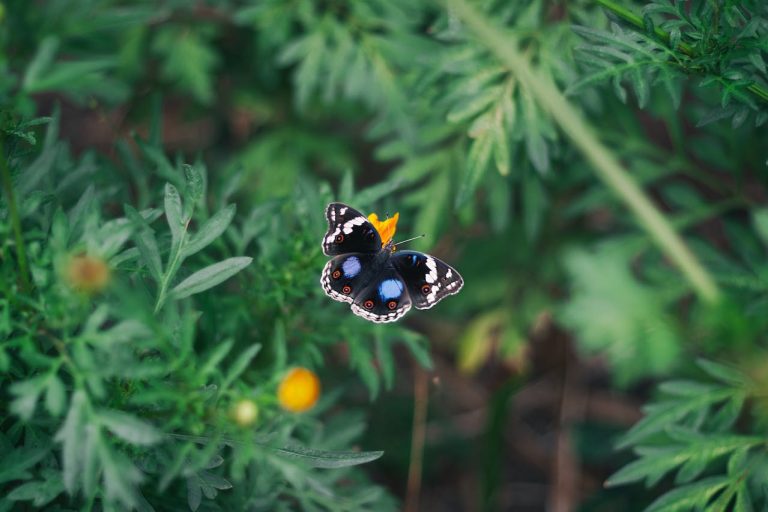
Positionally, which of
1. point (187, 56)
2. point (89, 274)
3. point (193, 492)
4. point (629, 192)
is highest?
point (629, 192)

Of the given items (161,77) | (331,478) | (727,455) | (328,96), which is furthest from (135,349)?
(161,77)

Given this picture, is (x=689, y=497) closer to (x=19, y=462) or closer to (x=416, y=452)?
(x=416, y=452)

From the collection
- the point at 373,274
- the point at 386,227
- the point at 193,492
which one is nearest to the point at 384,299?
the point at 373,274

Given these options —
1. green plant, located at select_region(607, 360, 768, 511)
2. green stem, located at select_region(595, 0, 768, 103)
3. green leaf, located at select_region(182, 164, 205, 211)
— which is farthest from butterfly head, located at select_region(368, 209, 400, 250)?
green plant, located at select_region(607, 360, 768, 511)

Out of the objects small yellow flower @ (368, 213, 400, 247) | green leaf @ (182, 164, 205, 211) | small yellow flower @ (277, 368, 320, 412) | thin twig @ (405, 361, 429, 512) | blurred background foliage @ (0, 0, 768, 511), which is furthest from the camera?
thin twig @ (405, 361, 429, 512)

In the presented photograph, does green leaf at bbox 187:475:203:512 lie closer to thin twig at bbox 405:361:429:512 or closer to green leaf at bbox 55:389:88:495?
green leaf at bbox 55:389:88:495

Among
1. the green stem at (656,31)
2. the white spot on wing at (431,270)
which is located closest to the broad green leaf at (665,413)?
the white spot on wing at (431,270)
